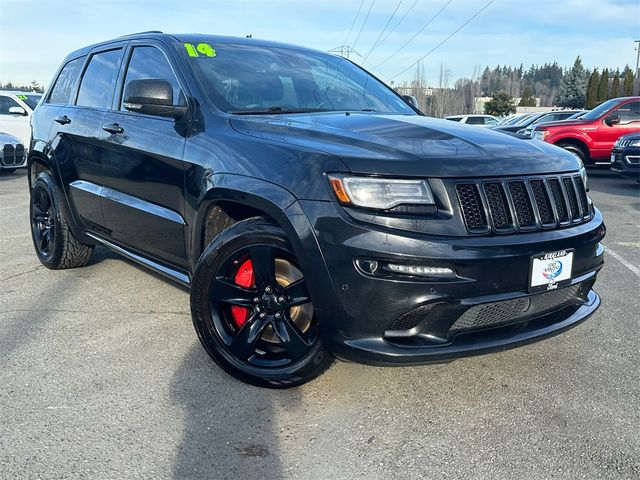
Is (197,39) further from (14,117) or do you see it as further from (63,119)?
(14,117)

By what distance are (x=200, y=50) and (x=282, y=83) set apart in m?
0.54

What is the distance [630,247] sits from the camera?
6500 millimetres

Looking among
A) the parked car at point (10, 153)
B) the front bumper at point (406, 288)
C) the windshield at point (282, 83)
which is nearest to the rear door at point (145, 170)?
the windshield at point (282, 83)

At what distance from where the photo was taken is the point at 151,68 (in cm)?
392

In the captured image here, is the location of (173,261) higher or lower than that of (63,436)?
higher

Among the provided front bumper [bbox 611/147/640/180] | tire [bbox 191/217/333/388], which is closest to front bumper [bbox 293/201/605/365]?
tire [bbox 191/217/333/388]

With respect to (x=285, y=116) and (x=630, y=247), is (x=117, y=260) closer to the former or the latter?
(x=285, y=116)

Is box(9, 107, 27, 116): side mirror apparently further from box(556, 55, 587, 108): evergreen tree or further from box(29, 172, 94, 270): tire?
box(556, 55, 587, 108): evergreen tree

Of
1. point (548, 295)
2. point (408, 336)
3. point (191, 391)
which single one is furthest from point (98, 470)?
point (548, 295)

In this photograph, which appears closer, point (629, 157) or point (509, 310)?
point (509, 310)

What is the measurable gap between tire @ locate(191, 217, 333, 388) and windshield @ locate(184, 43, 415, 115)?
0.89 m

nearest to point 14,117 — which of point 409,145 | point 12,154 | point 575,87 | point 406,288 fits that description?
point 12,154

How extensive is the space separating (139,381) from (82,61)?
10.0 ft

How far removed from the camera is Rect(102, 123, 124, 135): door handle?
3964 millimetres
